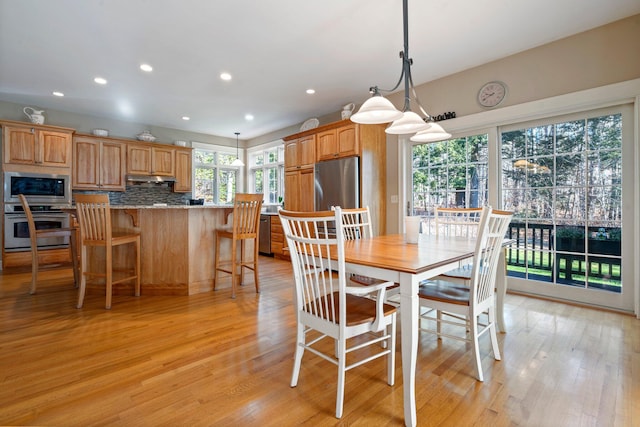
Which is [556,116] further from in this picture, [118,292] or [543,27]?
[118,292]

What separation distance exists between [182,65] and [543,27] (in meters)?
3.75

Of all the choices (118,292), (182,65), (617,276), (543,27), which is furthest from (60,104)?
(617,276)

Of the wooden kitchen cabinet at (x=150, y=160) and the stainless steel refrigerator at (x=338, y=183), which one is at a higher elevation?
the wooden kitchen cabinet at (x=150, y=160)

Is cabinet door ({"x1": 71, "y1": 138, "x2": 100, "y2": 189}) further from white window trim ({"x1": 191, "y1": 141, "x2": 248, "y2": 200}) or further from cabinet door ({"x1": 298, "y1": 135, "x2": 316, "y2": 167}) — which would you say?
cabinet door ({"x1": 298, "y1": 135, "x2": 316, "y2": 167})

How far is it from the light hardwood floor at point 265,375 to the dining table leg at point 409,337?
0.11 metres

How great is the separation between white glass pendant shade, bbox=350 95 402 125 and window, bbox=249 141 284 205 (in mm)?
4677

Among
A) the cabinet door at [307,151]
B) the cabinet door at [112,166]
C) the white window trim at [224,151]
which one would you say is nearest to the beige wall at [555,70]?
the cabinet door at [307,151]

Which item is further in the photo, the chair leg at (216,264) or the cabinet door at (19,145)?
the cabinet door at (19,145)

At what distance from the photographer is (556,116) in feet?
10.00

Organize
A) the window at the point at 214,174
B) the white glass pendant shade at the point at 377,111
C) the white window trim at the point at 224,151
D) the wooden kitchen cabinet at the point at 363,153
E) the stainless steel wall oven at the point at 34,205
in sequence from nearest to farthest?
the white glass pendant shade at the point at 377,111
the wooden kitchen cabinet at the point at 363,153
the stainless steel wall oven at the point at 34,205
the white window trim at the point at 224,151
the window at the point at 214,174

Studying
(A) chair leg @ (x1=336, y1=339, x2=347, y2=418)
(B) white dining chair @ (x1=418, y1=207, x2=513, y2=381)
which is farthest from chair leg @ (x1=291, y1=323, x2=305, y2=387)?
(B) white dining chair @ (x1=418, y1=207, x2=513, y2=381)

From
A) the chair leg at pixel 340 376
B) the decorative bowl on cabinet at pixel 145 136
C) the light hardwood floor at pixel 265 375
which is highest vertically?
the decorative bowl on cabinet at pixel 145 136

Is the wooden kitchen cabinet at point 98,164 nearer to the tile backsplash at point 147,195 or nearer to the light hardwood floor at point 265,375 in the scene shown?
the tile backsplash at point 147,195

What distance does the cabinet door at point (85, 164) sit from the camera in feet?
16.7
